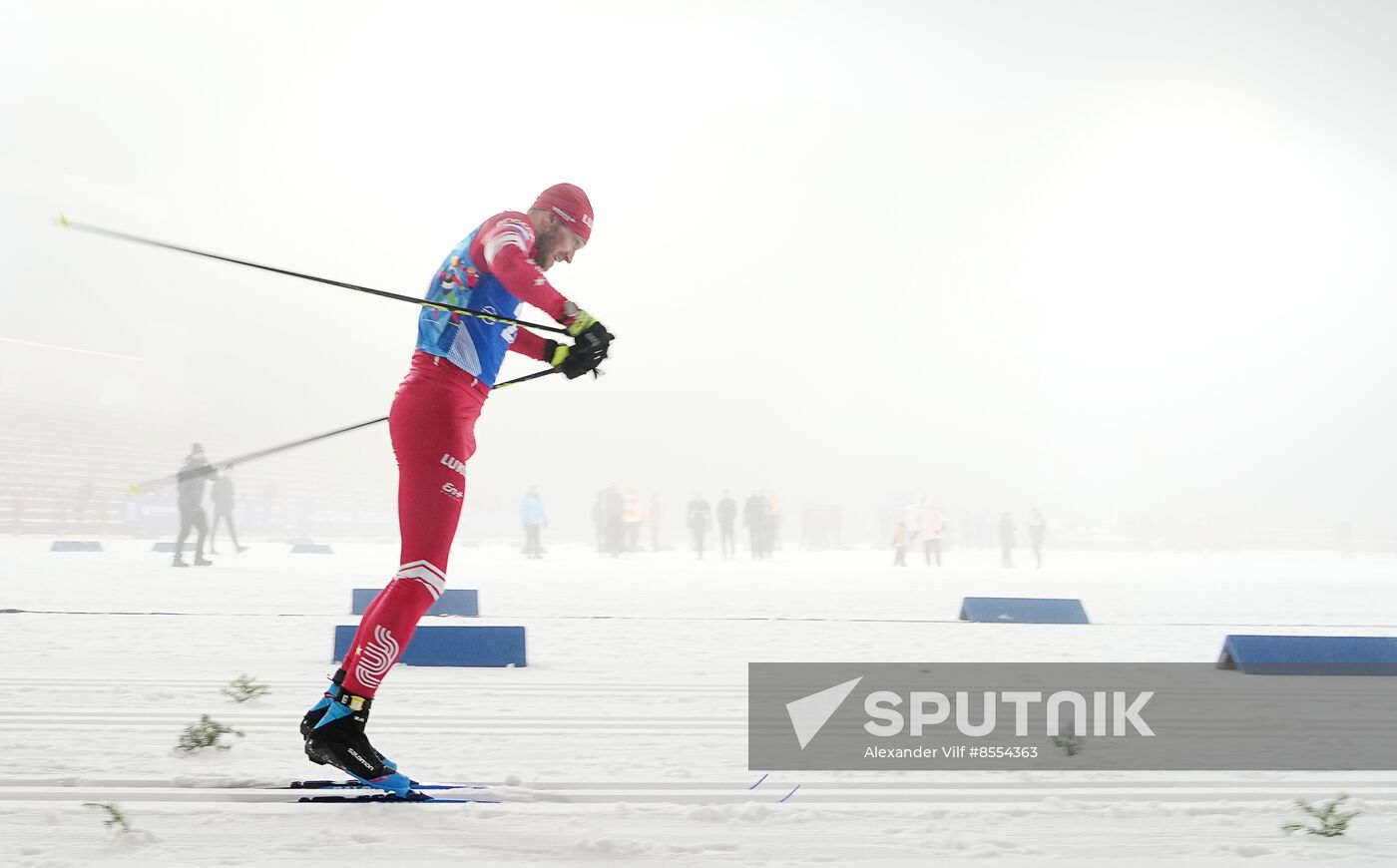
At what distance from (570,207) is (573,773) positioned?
1503 millimetres

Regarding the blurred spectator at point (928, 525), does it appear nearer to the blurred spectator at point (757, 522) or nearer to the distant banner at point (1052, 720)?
the blurred spectator at point (757, 522)

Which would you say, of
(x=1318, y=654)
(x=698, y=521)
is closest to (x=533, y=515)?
(x=698, y=521)

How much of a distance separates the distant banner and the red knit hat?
1531 millimetres

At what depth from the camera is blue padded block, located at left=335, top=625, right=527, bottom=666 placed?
4.68 meters

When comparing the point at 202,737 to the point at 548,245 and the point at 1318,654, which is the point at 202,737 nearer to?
the point at 548,245

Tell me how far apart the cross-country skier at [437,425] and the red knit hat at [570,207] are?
133 mm

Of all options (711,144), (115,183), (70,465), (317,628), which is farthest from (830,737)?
(711,144)

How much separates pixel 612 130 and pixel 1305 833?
330 ft

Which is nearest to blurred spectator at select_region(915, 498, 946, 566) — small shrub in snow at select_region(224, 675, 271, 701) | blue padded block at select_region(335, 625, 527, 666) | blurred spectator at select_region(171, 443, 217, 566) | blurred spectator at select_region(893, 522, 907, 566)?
blurred spectator at select_region(893, 522, 907, 566)

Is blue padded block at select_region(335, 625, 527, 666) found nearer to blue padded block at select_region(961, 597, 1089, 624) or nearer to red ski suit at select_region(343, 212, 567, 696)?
red ski suit at select_region(343, 212, 567, 696)

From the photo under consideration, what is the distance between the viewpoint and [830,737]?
2.91 meters

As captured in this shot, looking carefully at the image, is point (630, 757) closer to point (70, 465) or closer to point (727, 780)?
point (727, 780)

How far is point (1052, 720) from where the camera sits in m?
3.09

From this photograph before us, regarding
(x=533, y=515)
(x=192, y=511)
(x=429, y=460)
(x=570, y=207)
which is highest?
(x=570, y=207)
